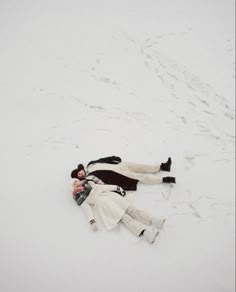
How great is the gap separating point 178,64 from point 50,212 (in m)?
2.88

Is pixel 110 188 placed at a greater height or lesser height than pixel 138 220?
greater

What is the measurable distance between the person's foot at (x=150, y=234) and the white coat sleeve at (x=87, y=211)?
423 millimetres

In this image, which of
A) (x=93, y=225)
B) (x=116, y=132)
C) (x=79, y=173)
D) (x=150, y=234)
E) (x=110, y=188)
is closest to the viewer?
(x=150, y=234)

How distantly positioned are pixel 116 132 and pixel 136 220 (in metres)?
1.32

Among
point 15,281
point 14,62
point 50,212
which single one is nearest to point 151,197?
point 50,212

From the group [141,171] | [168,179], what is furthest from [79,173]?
[168,179]

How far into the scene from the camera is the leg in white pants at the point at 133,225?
213 cm

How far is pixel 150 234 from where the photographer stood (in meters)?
2.07

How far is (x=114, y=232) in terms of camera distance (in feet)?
7.20

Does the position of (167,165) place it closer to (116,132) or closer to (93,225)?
(116,132)

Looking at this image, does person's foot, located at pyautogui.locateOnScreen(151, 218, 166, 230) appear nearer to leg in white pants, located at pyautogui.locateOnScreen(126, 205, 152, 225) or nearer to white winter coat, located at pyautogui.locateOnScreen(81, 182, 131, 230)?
leg in white pants, located at pyautogui.locateOnScreen(126, 205, 152, 225)

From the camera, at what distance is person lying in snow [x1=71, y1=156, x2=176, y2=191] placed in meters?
2.54

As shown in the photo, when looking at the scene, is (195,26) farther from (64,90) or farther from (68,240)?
(68,240)

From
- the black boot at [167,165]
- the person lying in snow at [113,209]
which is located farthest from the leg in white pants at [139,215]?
the black boot at [167,165]
